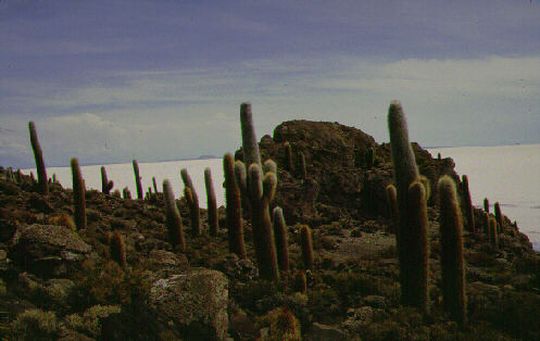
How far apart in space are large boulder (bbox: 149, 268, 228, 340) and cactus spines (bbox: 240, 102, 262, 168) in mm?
8130

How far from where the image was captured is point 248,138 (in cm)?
2088

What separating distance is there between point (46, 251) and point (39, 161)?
1441 cm

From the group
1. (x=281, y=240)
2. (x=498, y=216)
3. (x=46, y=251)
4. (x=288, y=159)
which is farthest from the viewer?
(x=288, y=159)

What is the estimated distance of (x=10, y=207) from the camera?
24562mm

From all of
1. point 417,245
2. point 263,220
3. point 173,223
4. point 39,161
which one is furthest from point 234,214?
point 39,161

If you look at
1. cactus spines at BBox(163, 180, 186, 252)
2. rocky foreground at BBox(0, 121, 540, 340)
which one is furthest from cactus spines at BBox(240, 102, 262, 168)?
cactus spines at BBox(163, 180, 186, 252)

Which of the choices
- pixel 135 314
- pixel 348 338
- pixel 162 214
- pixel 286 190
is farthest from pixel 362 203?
pixel 135 314

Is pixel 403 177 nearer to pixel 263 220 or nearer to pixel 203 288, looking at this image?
pixel 263 220

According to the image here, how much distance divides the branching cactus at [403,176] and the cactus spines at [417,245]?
3 centimetres

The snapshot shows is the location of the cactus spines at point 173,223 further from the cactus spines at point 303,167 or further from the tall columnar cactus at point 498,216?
the tall columnar cactus at point 498,216

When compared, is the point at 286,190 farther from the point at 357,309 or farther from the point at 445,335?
the point at 445,335

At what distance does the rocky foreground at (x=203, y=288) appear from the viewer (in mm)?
12102

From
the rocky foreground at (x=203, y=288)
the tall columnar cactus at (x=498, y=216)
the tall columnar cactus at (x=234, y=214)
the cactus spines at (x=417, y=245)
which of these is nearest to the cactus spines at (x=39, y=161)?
the rocky foreground at (x=203, y=288)

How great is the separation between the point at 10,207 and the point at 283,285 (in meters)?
13.9
